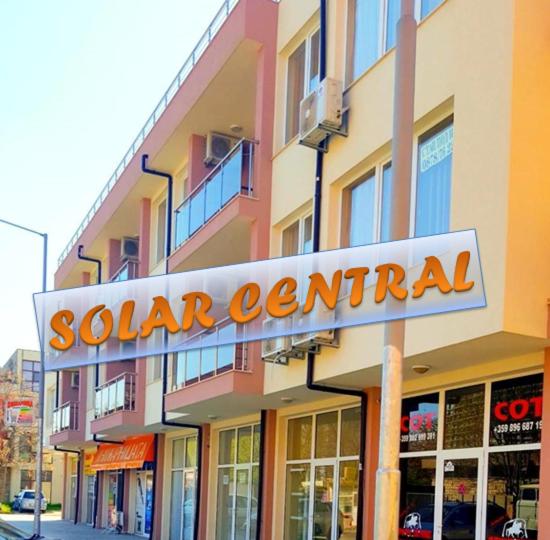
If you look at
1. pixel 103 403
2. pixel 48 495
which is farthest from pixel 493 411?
pixel 48 495

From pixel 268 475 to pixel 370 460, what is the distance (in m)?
3.94

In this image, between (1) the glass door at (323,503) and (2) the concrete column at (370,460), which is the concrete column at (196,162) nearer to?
(1) the glass door at (323,503)

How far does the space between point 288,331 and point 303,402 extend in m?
3.31

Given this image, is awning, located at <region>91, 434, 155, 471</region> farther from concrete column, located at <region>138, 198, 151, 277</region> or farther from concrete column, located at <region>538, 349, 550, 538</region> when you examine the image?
concrete column, located at <region>538, 349, 550, 538</region>

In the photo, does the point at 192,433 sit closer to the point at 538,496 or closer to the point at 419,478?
the point at 419,478

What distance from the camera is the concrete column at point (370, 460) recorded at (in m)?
10.9

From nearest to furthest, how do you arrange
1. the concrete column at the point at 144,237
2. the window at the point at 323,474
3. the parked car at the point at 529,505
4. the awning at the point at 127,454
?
the parked car at the point at 529,505, the window at the point at 323,474, the concrete column at the point at 144,237, the awning at the point at 127,454

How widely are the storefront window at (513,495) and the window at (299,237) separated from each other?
4390 mm

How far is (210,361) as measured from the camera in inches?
559

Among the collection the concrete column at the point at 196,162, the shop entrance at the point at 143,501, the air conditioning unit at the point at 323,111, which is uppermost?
the concrete column at the point at 196,162

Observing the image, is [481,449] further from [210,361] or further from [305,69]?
[305,69]

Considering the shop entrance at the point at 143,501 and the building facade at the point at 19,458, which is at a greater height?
the shop entrance at the point at 143,501

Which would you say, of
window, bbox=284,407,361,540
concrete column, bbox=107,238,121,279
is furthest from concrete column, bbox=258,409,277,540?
concrete column, bbox=107,238,121,279

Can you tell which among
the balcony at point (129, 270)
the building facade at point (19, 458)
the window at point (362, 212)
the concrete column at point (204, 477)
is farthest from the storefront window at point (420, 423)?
the building facade at point (19, 458)
